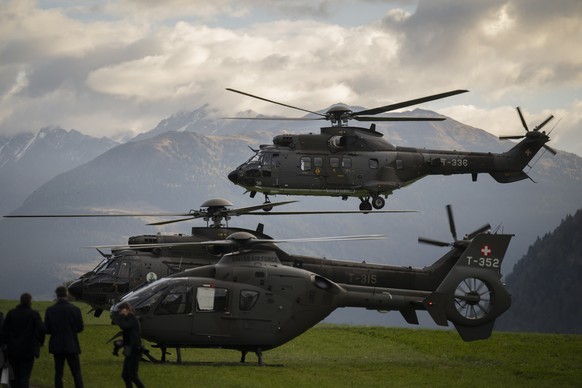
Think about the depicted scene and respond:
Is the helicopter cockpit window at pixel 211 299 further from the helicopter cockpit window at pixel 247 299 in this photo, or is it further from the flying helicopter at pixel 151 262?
the flying helicopter at pixel 151 262

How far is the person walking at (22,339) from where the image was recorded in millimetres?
22125

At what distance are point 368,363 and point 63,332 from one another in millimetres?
12755

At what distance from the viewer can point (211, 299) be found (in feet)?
102

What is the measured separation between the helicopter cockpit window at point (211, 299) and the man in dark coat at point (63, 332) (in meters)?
8.23

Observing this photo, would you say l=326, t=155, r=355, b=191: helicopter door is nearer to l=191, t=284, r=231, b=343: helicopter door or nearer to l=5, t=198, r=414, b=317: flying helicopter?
l=5, t=198, r=414, b=317: flying helicopter

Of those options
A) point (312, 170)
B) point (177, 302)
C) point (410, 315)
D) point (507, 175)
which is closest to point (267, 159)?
point (312, 170)

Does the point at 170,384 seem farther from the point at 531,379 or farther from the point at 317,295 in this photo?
the point at 531,379

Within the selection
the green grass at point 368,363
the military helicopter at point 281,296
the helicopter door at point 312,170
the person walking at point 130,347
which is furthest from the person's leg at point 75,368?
the helicopter door at point 312,170

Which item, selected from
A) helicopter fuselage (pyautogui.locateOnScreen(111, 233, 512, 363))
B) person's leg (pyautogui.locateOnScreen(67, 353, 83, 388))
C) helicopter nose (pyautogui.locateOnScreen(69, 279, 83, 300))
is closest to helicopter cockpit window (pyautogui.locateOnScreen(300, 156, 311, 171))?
helicopter fuselage (pyautogui.locateOnScreen(111, 233, 512, 363))

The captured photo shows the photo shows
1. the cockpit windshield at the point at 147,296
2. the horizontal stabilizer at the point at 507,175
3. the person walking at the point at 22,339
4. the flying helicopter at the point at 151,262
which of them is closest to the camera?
the person walking at the point at 22,339

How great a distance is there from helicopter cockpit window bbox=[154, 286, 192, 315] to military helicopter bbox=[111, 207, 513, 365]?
3cm

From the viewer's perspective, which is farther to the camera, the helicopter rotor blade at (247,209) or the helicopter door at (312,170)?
the helicopter door at (312,170)

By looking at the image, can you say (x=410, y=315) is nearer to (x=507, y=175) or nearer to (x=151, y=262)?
(x=151, y=262)

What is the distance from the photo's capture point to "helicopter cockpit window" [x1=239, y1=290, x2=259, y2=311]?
3145cm
